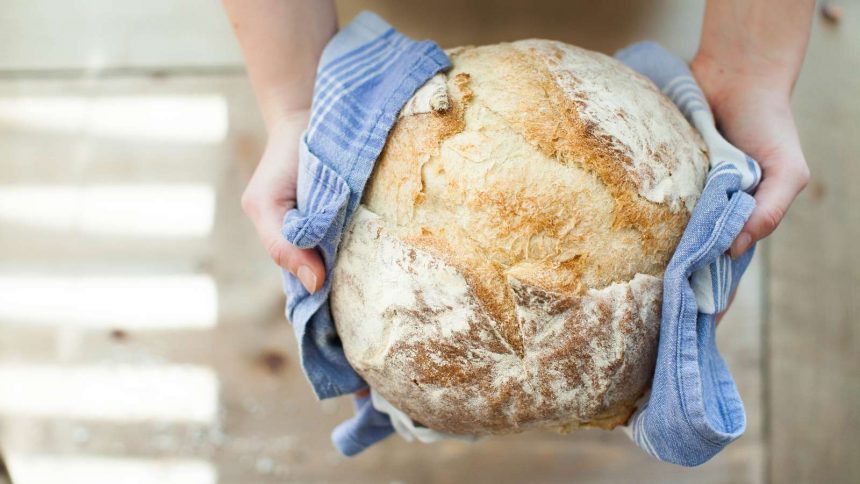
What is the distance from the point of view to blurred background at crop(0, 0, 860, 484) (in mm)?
1553

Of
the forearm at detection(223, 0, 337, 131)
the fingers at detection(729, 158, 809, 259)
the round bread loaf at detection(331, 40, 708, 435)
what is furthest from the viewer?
the forearm at detection(223, 0, 337, 131)

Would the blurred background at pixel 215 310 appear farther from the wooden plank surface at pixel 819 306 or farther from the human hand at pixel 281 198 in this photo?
the human hand at pixel 281 198

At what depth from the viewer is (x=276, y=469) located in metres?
1.57

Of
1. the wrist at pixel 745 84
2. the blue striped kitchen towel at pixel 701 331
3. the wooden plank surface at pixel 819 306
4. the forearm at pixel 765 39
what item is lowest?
the wooden plank surface at pixel 819 306

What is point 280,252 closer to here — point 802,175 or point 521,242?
point 521,242

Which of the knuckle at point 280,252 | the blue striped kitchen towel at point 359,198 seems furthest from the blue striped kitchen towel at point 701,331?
the knuckle at point 280,252

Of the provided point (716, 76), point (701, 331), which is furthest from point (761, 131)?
point (701, 331)

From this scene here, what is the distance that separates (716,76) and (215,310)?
108 centimetres

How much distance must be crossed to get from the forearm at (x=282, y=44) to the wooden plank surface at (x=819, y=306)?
104 cm

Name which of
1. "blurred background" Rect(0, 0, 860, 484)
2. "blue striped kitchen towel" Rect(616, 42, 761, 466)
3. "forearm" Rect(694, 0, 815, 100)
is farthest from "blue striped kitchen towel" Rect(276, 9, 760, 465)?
"blurred background" Rect(0, 0, 860, 484)

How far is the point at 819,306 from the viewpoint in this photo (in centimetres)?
156

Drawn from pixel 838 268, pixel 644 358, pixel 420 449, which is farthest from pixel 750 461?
pixel 644 358

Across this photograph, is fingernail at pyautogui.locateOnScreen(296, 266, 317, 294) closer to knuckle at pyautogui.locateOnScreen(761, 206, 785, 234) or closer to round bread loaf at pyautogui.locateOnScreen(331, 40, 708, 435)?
round bread loaf at pyautogui.locateOnScreen(331, 40, 708, 435)

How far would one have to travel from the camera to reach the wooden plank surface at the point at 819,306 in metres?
1.55
